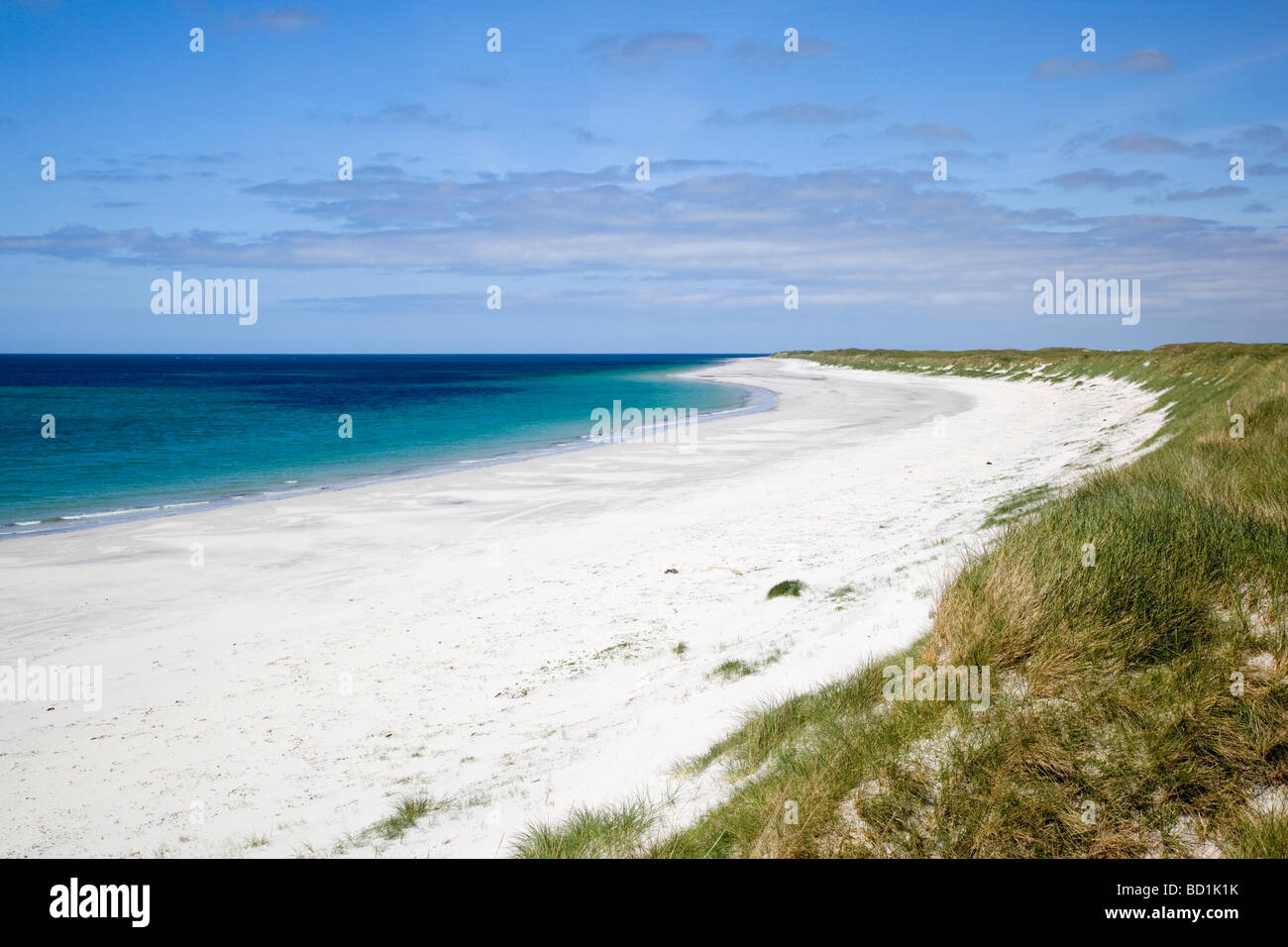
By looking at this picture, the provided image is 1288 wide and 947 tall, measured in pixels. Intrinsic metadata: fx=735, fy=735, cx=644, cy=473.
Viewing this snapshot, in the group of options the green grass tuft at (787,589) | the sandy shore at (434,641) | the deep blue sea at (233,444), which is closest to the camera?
the sandy shore at (434,641)

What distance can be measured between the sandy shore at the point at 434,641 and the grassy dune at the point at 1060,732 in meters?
0.62

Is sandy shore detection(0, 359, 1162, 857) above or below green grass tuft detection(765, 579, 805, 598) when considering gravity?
below

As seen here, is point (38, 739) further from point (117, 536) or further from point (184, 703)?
point (117, 536)

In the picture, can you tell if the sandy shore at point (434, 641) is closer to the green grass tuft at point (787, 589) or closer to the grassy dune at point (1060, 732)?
the green grass tuft at point (787, 589)

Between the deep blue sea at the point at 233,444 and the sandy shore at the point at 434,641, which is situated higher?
the deep blue sea at the point at 233,444

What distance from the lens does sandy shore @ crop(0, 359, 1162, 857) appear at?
17.6ft

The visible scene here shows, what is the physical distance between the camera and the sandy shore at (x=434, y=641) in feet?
17.6

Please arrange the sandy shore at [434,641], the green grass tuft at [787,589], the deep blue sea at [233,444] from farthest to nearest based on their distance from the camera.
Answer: the deep blue sea at [233,444] → the green grass tuft at [787,589] → the sandy shore at [434,641]

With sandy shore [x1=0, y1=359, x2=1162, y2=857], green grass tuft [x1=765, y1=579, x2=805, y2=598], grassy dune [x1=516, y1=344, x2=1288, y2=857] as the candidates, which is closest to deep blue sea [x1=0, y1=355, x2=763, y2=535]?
sandy shore [x1=0, y1=359, x2=1162, y2=857]

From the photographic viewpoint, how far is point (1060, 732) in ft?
13.2

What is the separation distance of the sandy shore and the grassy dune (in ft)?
2.03

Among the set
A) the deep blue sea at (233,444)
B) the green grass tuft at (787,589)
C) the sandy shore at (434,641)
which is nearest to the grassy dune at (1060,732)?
the sandy shore at (434,641)

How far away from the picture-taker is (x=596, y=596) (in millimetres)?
10148

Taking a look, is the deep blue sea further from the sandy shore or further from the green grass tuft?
the green grass tuft
